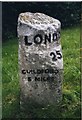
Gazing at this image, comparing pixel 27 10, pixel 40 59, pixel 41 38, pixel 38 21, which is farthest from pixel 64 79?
pixel 27 10

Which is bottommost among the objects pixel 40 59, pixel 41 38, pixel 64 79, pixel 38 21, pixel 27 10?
pixel 64 79

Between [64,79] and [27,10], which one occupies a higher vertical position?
[27,10]

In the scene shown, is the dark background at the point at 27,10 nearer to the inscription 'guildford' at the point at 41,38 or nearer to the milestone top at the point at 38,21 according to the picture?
the milestone top at the point at 38,21

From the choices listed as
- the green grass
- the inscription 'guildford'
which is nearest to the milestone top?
the inscription 'guildford'

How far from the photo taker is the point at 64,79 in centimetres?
1054

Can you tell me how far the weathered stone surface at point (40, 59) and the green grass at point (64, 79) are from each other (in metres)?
0.35

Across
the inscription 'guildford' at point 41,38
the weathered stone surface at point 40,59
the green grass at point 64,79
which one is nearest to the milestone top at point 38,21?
the weathered stone surface at point 40,59

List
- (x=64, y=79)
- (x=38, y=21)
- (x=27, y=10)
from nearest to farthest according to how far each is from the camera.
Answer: (x=38, y=21)
(x=64, y=79)
(x=27, y=10)

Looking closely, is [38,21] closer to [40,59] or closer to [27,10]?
[40,59]

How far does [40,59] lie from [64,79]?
5.14ft

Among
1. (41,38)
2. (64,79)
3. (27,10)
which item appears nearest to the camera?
(41,38)

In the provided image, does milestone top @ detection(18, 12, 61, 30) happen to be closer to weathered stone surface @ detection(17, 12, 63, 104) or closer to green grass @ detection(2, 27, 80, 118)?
weathered stone surface @ detection(17, 12, 63, 104)

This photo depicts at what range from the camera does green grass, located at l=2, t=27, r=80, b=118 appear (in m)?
9.48

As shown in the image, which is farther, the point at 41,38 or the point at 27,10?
the point at 27,10
